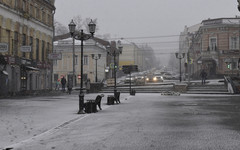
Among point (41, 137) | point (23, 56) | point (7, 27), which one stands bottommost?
point (41, 137)

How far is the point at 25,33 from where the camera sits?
109 feet

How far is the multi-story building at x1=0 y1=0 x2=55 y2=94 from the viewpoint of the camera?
28.5m

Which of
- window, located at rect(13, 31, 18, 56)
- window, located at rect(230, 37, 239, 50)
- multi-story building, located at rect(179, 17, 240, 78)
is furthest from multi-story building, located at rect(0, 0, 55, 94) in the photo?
window, located at rect(230, 37, 239, 50)

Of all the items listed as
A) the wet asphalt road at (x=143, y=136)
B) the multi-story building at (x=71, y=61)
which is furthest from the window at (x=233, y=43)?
the wet asphalt road at (x=143, y=136)

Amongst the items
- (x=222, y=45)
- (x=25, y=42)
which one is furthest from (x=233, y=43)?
(x=25, y=42)

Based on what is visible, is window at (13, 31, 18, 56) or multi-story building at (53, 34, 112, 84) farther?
multi-story building at (53, 34, 112, 84)

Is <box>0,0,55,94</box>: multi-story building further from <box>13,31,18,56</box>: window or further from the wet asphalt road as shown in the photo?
the wet asphalt road

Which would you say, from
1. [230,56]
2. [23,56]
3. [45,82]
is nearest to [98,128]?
[23,56]

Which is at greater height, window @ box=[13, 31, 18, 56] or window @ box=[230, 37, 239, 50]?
window @ box=[230, 37, 239, 50]

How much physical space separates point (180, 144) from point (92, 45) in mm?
59339

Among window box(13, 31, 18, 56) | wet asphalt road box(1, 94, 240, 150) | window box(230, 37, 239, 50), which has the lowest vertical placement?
wet asphalt road box(1, 94, 240, 150)

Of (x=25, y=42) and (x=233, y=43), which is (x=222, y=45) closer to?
(x=233, y=43)

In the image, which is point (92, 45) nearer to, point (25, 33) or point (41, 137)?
point (25, 33)

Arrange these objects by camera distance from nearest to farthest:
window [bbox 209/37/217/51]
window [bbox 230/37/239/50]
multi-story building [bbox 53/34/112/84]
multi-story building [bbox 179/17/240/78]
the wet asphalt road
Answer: the wet asphalt road
multi-story building [bbox 179/17/240/78]
window [bbox 230/37/239/50]
window [bbox 209/37/217/51]
multi-story building [bbox 53/34/112/84]
